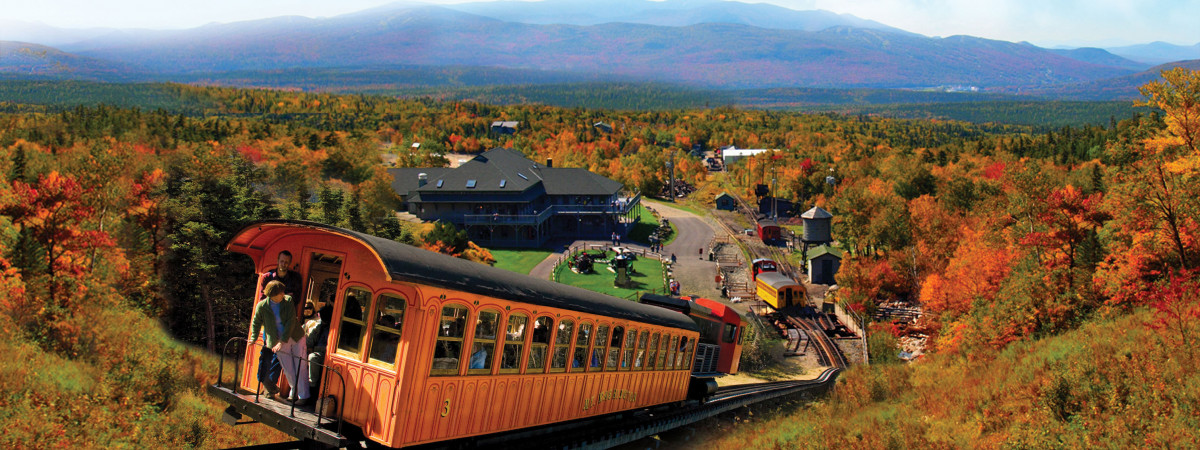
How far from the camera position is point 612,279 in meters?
54.5

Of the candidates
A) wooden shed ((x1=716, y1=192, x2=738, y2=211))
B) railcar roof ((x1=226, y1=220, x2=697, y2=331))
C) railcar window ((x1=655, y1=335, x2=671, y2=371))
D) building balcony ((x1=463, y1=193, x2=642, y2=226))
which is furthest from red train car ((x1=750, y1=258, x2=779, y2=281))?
railcar roof ((x1=226, y1=220, x2=697, y2=331))

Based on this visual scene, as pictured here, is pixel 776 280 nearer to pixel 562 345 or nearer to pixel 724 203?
pixel 562 345

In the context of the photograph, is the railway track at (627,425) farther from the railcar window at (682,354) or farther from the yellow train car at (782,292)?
the yellow train car at (782,292)

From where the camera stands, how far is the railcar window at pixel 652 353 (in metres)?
16.7

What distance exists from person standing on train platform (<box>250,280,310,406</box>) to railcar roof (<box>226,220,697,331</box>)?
1.08m

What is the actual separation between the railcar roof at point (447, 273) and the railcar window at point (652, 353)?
2707mm

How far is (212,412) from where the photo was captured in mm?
16547

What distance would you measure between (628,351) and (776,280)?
111 ft

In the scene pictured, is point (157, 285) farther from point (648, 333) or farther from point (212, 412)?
point (648, 333)

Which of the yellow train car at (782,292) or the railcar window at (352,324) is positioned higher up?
the railcar window at (352,324)

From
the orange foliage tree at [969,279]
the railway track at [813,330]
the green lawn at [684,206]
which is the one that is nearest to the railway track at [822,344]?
the railway track at [813,330]

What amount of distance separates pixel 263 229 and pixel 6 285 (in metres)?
17.3

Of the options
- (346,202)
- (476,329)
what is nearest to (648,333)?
(476,329)

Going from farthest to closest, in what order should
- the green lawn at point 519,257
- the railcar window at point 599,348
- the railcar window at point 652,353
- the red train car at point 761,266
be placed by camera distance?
1. the green lawn at point 519,257
2. the red train car at point 761,266
3. the railcar window at point 652,353
4. the railcar window at point 599,348
